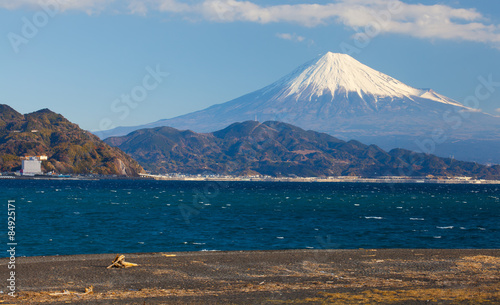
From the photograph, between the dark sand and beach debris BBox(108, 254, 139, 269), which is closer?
the dark sand

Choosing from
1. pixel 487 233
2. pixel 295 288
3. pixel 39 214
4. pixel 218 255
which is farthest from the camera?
pixel 39 214

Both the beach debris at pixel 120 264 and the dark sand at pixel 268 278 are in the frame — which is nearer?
the dark sand at pixel 268 278

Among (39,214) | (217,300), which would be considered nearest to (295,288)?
(217,300)

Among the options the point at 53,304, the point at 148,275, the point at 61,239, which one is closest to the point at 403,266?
the point at 148,275

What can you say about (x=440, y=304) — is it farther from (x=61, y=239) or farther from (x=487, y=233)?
(x=487, y=233)

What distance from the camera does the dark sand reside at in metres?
17.9

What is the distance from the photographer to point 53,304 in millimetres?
16984

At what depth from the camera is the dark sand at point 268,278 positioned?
1789cm

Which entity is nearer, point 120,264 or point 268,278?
point 268,278

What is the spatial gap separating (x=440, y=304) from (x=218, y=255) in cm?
1230

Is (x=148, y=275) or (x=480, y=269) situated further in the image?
(x=480, y=269)

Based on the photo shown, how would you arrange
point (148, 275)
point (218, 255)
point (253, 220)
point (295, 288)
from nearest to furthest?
point (295, 288), point (148, 275), point (218, 255), point (253, 220)

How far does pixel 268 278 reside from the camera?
21.4 meters

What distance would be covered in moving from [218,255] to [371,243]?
1895 centimetres
